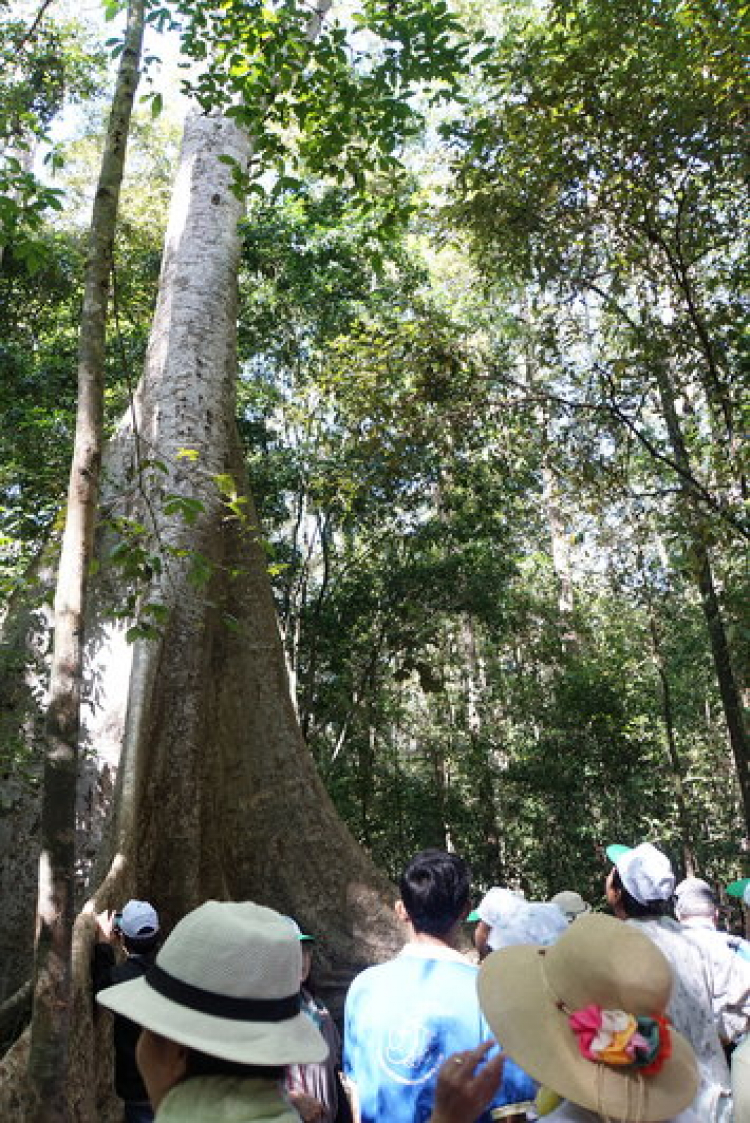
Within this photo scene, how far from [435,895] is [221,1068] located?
1052mm

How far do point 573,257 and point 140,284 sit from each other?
7.33 meters

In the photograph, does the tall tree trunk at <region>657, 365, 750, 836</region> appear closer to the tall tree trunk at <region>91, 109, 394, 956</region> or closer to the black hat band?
the tall tree trunk at <region>91, 109, 394, 956</region>

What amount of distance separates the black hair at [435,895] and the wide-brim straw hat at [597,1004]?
2.29ft

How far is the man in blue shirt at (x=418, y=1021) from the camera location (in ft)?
7.20

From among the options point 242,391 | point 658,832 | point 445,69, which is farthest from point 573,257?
point 658,832

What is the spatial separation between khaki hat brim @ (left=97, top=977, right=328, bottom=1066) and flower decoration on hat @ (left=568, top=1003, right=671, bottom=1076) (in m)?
0.44

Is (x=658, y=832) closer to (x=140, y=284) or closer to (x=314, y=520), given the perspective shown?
(x=314, y=520)

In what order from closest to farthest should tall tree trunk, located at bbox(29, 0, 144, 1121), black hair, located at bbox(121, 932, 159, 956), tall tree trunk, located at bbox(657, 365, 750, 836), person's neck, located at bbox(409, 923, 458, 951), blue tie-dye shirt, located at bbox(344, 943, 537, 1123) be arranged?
blue tie-dye shirt, located at bbox(344, 943, 537, 1123), person's neck, located at bbox(409, 923, 458, 951), tall tree trunk, located at bbox(29, 0, 144, 1121), black hair, located at bbox(121, 932, 159, 956), tall tree trunk, located at bbox(657, 365, 750, 836)

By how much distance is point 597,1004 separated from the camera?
157 centimetres

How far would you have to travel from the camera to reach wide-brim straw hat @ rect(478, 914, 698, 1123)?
152 centimetres

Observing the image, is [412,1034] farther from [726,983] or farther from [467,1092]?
[726,983]

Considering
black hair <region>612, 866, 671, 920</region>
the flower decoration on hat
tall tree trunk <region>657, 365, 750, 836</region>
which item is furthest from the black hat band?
tall tree trunk <region>657, 365, 750, 836</region>

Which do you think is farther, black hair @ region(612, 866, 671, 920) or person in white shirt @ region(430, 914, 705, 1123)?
black hair @ region(612, 866, 671, 920)

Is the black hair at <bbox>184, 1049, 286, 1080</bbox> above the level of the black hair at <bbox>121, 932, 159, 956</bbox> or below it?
above
